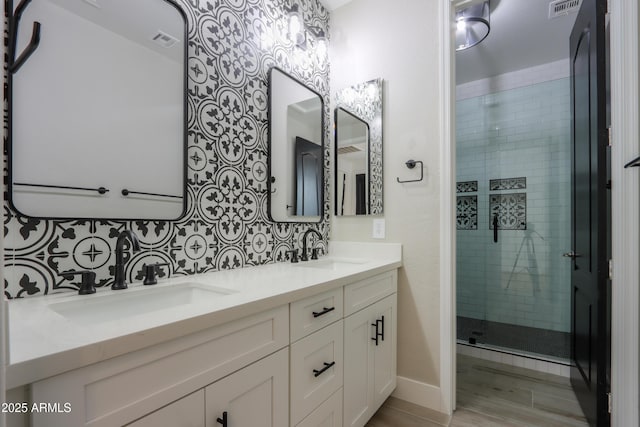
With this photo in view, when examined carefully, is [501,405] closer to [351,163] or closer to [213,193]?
[351,163]

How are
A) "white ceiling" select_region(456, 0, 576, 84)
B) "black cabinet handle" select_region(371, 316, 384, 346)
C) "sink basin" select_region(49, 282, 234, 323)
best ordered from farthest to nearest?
"white ceiling" select_region(456, 0, 576, 84), "black cabinet handle" select_region(371, 316, 384, 346), "sink basin" select_region(49, 282, 234, 323)

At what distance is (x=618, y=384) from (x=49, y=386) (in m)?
2.02

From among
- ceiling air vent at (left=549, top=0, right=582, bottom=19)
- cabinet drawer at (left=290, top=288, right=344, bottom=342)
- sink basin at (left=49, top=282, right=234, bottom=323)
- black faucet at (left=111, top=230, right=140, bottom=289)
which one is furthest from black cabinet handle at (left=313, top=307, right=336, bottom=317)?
ceiling air vent at (left=549, top=0, right=582, bottom=19)

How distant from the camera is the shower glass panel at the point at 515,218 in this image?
269 centimetres

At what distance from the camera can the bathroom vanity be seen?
59 cm

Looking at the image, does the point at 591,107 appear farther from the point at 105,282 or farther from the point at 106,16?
the point at 105,282

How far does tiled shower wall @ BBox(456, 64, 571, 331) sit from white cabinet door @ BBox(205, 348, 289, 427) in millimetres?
2504

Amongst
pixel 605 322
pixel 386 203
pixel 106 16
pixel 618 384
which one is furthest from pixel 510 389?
pixel 106 16

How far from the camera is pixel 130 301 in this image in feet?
3.48

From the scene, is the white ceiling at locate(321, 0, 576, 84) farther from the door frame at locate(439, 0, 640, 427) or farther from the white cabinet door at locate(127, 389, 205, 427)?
the white cabinet door at locate(127, 389, 205, 427)

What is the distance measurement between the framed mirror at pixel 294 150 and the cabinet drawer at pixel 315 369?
779 millimetres

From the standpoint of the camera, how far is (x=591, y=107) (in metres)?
1.60

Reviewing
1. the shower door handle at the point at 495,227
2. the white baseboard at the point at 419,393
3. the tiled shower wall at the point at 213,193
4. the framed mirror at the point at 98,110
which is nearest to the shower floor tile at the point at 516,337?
the shower door handle at the point at 495,227

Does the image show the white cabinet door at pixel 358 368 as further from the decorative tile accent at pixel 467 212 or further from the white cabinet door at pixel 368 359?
the decorative tile accent at pixel 467 212
